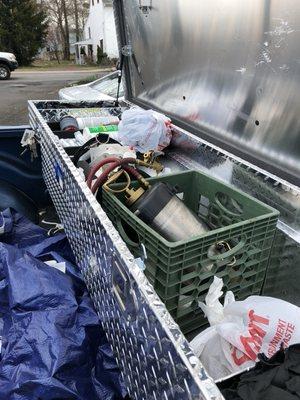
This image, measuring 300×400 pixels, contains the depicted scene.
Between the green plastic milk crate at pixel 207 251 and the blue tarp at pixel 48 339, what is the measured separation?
1.32 feet

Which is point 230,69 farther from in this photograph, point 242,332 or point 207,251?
point 242,332

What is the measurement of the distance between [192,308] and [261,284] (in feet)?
1.24

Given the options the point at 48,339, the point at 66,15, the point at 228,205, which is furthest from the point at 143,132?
the point at 66,15

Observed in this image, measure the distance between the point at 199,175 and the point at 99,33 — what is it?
3205 centimetres

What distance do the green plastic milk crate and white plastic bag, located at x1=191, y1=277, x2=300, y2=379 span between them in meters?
0.08

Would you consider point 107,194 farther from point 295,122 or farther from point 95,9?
point 95,9

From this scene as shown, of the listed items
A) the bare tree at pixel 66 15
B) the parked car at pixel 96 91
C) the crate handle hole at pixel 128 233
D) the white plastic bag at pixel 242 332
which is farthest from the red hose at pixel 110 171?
the bare tree at pixel 66 15

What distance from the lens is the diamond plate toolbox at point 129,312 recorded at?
0.75m

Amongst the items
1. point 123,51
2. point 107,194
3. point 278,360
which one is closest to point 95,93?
point 123,51

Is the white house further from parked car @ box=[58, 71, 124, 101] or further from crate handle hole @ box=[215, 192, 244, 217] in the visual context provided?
crate handle hole @ box=[215, 192, 244, 217]

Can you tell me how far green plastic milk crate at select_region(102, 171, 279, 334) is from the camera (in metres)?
1.17

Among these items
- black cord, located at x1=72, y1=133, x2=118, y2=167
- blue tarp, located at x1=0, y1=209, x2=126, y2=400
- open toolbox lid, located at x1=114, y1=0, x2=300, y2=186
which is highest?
open toolbox lid, located at x1=114, y1=0, x2=300, y2=186

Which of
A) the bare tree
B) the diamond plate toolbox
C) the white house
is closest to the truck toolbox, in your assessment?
the diamond plate toolbox

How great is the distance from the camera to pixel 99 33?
30.2 m
